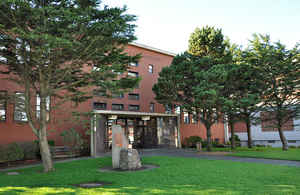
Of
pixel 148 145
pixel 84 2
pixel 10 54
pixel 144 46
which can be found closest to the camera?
pixel 84 2

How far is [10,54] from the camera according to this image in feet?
36.3

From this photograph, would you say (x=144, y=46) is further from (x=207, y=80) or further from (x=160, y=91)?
(x=207, y=80)

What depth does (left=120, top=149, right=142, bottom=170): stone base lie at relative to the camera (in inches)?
437

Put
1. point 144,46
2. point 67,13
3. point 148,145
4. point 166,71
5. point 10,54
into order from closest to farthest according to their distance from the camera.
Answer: point 67,13, point 10,54, point 166,71, point 148,145, point 144,46

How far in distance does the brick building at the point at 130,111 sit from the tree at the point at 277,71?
9252mm

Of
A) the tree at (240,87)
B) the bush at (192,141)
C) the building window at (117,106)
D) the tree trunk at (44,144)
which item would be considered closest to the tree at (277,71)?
the tree at (240,87)

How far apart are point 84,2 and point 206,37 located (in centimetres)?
1390

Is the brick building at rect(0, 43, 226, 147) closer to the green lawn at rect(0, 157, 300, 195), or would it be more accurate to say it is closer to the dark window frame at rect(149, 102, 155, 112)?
the dark window frame at rect(149, 102, 155, 112)

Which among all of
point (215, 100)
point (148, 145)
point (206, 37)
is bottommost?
point (148, 145)

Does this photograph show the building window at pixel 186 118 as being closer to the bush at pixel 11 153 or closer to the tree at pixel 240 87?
the tree at pixel 240 87

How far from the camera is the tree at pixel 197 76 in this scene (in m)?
19.0

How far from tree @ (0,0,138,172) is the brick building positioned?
5.27m

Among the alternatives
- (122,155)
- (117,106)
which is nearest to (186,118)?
(117,106)

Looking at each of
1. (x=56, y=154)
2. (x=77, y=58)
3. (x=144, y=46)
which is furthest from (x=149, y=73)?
(x=77, y=58)
